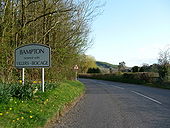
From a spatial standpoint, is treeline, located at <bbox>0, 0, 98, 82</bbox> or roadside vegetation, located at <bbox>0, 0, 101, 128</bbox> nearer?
roadside vegetation, located at <bbox>0, 0, 101, 128</bbox>

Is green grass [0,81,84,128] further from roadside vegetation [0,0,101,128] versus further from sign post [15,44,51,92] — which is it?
sign post [15,44,51,92]

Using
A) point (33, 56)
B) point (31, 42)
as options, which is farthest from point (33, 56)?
point (31, 42)

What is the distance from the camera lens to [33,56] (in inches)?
383

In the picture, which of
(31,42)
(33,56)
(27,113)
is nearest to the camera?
(27,113)

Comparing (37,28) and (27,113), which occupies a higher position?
(37,28)

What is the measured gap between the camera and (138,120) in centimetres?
652

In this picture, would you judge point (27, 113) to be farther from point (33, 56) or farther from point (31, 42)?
point (31, 42)

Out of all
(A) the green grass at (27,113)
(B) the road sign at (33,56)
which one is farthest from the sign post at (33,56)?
(A) the green grass at (27,113)

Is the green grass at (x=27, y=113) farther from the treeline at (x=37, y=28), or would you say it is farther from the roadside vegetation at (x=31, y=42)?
the treeline at (x=37, y=28)

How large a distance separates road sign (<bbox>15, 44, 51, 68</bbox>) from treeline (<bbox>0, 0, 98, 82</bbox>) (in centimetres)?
70

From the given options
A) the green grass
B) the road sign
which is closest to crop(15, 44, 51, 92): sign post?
the road sign

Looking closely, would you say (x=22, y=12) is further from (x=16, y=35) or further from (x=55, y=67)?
(x=55, y=67)

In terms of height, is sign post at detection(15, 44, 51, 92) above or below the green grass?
above

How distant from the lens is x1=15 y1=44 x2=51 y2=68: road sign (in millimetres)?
9641
